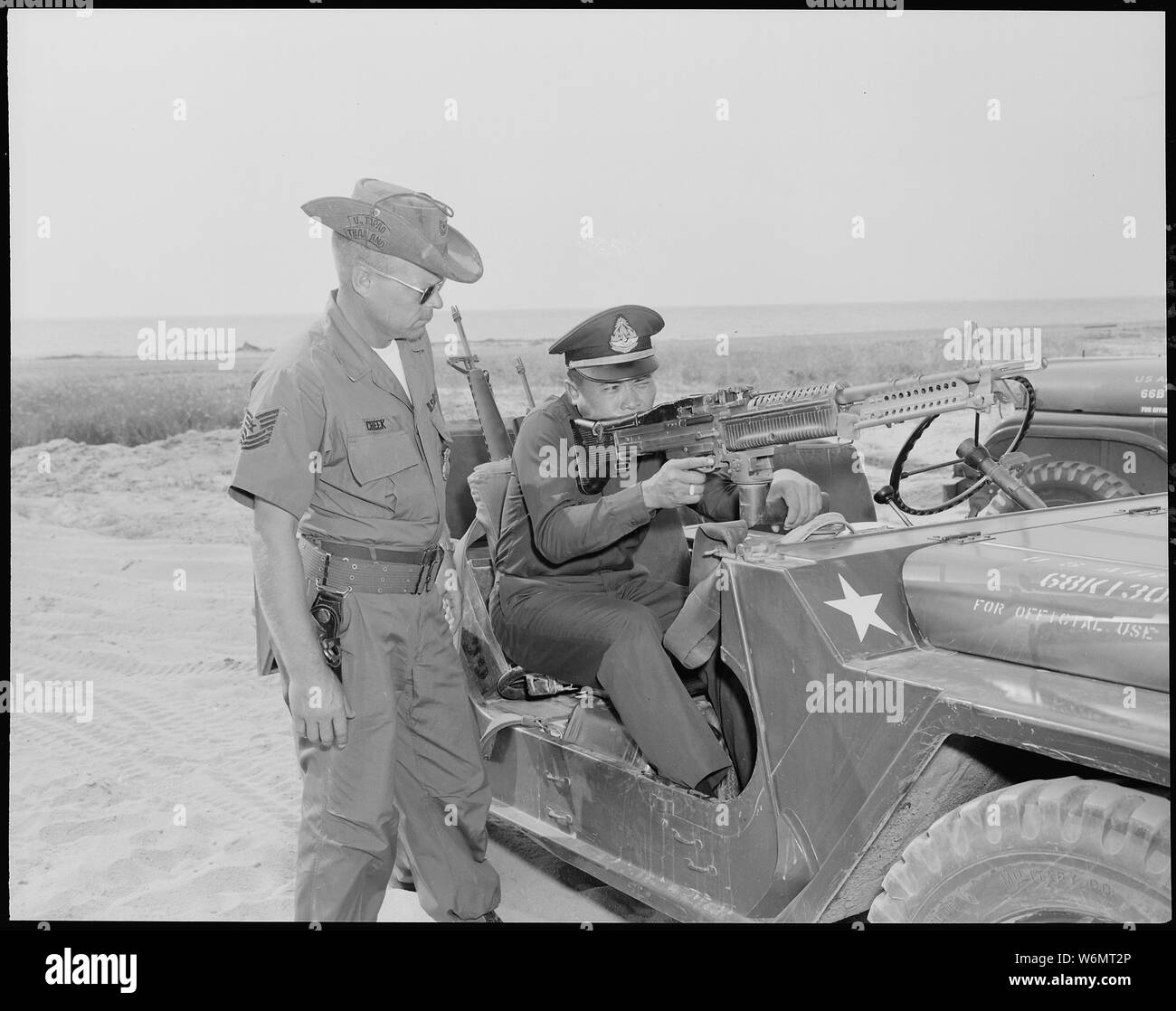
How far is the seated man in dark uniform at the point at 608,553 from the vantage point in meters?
3.04

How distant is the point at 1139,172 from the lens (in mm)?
6250

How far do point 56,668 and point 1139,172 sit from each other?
648cm

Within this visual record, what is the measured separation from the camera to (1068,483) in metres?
4.93

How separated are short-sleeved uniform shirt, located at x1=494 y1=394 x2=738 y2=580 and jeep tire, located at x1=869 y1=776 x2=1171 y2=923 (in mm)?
1156

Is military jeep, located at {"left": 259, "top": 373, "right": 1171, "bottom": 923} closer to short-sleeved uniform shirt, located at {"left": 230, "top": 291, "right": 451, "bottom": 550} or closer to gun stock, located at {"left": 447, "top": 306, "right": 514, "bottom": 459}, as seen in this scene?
short-sleeved uniform shirt, located at {"left": 230, "top": 291, "right": 451, "bottom": 550}

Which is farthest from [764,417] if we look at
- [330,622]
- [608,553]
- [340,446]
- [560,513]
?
[330,622]

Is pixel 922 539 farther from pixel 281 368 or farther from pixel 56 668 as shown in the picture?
pixel 56 668

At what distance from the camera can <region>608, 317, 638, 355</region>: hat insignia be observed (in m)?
3.50

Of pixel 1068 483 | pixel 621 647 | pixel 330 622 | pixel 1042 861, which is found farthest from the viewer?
pixel 1068 483

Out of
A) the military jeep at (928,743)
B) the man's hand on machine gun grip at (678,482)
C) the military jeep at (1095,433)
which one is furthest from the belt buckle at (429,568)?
the military jeep at (1095,433)

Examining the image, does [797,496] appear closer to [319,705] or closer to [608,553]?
[608,553]

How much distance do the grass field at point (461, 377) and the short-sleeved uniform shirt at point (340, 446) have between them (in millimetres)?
3677

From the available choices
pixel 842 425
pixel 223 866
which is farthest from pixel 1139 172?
pixel 223 866

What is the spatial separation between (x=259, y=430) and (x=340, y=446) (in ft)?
0.72
